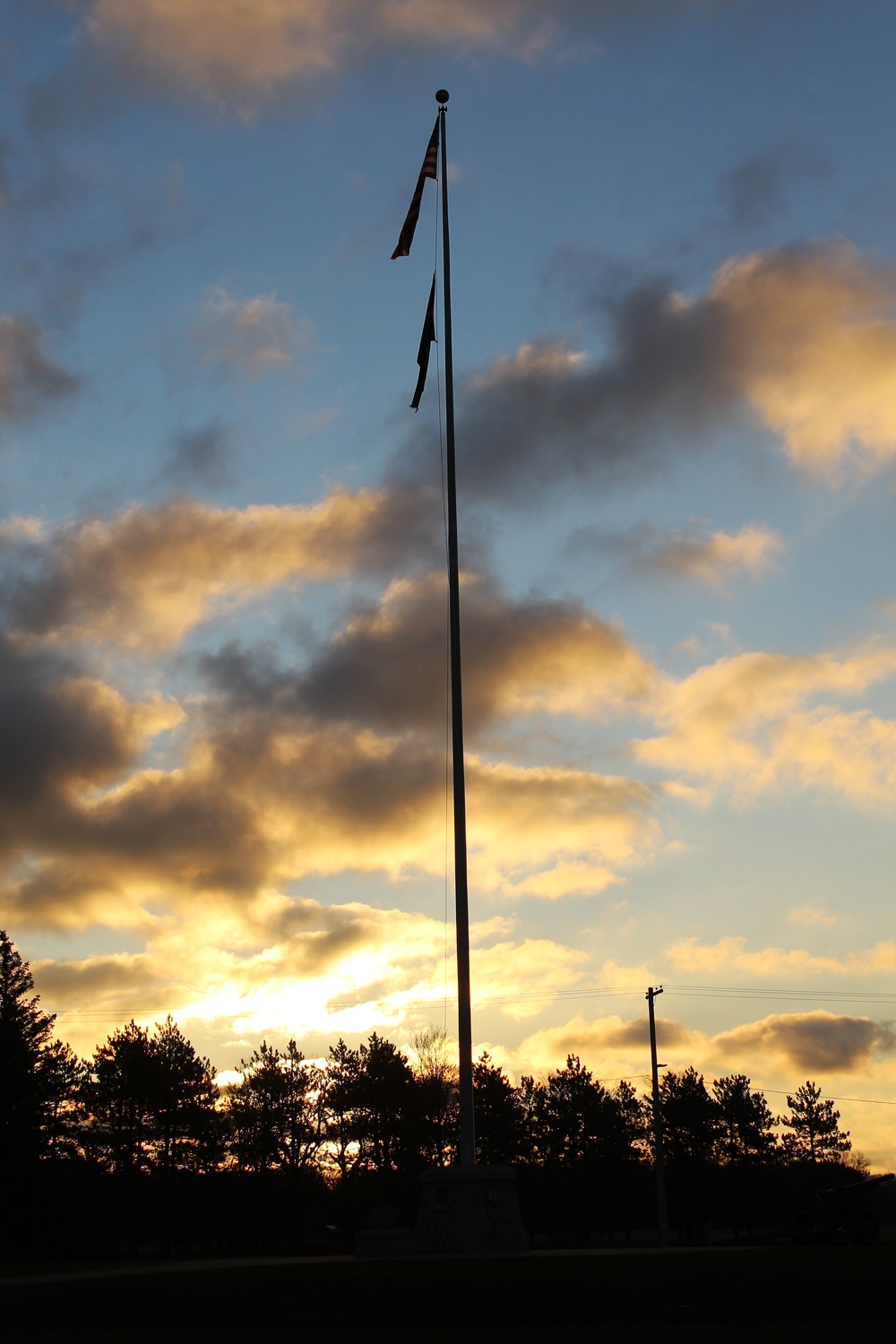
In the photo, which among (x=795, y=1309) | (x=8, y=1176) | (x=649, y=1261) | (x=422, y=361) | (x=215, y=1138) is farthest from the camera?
(x=215, y=1138)

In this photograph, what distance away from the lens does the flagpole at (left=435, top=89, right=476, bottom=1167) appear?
63.8 ft

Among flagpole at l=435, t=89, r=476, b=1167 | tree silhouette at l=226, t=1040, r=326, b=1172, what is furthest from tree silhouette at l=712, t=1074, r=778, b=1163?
flagpole at l=435, t=89, r=476, b=1167

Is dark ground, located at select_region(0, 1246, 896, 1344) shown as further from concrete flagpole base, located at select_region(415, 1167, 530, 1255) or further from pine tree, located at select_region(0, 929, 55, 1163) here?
pine tree, located at select_region(0, 929, 55, 1163)

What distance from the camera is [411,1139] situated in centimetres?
6512

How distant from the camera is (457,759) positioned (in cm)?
2114

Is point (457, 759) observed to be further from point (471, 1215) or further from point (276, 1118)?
point (276, 1118)

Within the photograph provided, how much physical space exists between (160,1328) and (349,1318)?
167cm

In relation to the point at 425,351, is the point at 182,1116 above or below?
below

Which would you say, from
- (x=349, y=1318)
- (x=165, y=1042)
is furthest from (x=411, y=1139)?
(x=349, y=1318)

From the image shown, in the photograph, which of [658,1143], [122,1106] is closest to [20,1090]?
[122,1106]

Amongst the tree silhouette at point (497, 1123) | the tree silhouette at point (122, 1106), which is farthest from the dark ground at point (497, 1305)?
the tree silhouette at point (497, 1123)

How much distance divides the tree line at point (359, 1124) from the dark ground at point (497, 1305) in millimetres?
40945

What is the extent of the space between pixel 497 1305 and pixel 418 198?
65.9 feet

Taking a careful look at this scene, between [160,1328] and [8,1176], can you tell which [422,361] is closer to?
[160,1328]
